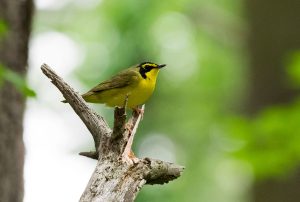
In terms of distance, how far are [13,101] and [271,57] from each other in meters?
3.46

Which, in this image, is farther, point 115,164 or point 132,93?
point 132,93

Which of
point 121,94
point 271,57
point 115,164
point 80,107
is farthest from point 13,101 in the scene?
point 271,57

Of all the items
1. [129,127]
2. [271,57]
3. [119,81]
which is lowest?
[129,127]

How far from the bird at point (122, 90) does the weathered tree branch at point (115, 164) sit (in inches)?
62.3

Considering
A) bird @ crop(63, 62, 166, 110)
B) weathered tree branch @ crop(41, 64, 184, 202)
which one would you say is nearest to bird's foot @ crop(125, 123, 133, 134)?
weathered tree branch @ crop(41, 64, 184, 202)

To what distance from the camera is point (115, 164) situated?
3.83m

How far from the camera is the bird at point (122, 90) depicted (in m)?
5.82

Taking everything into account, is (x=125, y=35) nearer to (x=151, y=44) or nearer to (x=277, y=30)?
(x=151, y=44)

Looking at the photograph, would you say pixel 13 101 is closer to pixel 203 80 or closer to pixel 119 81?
pixel 119 81

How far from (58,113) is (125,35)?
243 inches

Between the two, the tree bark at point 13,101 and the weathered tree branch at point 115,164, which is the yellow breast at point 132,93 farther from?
the weathered tree branch at point 115,164

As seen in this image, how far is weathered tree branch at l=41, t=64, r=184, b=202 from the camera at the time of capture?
3701mm

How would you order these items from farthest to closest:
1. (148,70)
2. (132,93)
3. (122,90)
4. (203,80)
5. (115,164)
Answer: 1. (203,80)
2. (148,70)
3. (122,90)
4. (132,93)
5. (115,164)

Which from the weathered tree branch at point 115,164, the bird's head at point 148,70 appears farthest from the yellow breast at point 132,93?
the weathered tree branch at point 115,164
